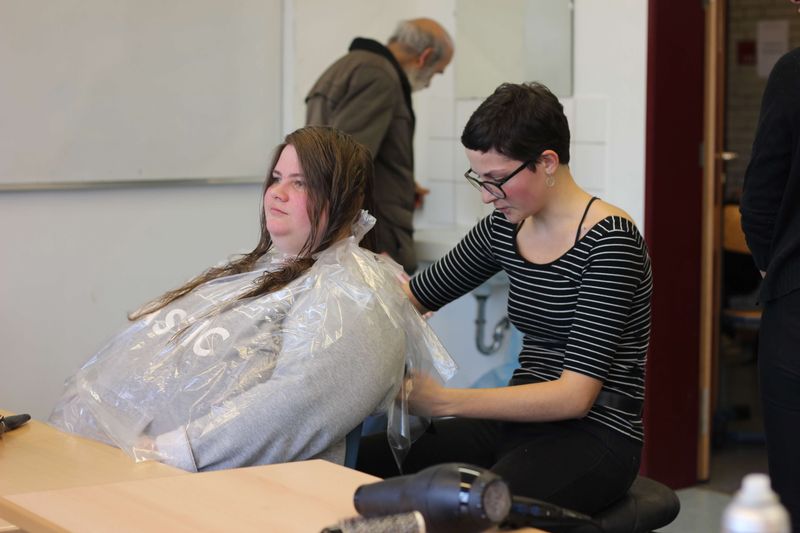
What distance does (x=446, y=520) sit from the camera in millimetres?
1173

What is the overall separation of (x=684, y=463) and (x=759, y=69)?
11.9 ft

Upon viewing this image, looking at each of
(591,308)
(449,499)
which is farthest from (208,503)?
(591,308)

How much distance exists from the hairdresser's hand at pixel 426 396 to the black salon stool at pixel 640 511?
32 centimetres

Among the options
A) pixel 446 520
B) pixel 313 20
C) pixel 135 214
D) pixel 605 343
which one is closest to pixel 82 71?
pixel 135 214

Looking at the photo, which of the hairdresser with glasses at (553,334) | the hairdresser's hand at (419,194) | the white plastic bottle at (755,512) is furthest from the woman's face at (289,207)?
the hairdresser's hand at (419,194)

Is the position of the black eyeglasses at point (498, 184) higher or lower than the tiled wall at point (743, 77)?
lower

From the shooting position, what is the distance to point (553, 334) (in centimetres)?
200

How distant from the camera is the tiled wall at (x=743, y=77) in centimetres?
654

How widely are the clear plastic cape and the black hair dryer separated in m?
0.52

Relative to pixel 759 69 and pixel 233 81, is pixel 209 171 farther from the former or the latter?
pixel 759 69

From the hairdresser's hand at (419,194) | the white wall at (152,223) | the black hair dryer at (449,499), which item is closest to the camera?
the black hair dryer at (449,499)

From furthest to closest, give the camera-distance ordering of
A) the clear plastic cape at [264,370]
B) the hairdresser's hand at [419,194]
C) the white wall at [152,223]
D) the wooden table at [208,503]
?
the hairdresser's hand at [419,194] < the white wall at [152,223] < the clear plastic cape at [264,370] < the wooden table at [208,503]

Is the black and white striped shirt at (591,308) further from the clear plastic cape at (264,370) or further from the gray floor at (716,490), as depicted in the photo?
the gray floor at (716,490)

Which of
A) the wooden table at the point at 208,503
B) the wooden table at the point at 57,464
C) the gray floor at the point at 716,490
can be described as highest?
the wooden table at the point at 208,503
